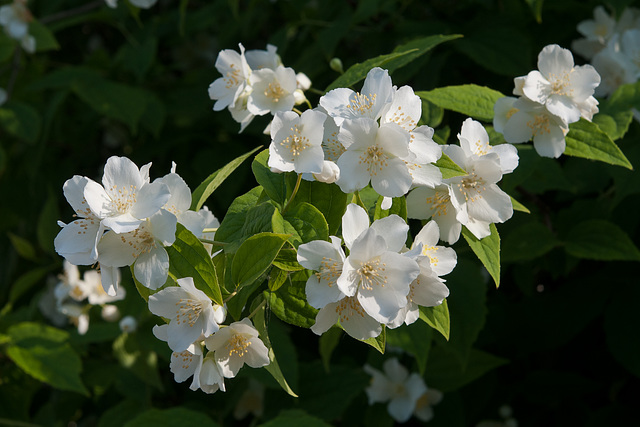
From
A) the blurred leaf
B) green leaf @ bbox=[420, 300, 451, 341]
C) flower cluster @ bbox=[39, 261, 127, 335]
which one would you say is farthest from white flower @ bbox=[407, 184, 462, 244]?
flower cluster @ bbox=[39, 261, 127, 335]

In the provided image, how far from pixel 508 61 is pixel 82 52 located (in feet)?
9.49

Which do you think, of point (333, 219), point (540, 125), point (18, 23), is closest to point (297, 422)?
point (333, 219)

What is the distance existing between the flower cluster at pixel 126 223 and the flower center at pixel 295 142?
0.21 metres

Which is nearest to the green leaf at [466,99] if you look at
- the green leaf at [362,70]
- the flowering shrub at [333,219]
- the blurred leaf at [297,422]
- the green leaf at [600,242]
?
the flowering shrub at [333,219]

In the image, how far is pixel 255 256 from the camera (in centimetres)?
106

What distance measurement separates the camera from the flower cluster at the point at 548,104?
56.9 inches

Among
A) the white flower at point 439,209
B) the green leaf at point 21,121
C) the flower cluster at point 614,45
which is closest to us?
the white flower at point 439,209

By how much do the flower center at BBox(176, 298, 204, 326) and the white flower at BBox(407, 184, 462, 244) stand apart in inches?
18.0

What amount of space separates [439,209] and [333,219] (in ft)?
0.72

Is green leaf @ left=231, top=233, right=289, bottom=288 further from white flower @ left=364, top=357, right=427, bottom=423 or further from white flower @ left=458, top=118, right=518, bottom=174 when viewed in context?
white flower @ left=364, top=357, right=427, bottom=423

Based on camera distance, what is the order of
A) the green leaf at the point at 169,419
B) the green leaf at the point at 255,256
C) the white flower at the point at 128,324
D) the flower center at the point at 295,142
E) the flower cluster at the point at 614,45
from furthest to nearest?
the white flower at the point at 128,324, the flower cluster at the point at 614,45, the green leaf at the point at 169,419, the flower center at the point at 295,142, the green leaf at the point at 255,256

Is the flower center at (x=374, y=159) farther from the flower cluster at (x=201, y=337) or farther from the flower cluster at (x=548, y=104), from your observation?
the flower cluster at (x=548, y=104)

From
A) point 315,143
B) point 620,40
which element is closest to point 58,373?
point 315,143

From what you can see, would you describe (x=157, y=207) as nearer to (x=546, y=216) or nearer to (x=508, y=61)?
(x=546, y=216)
